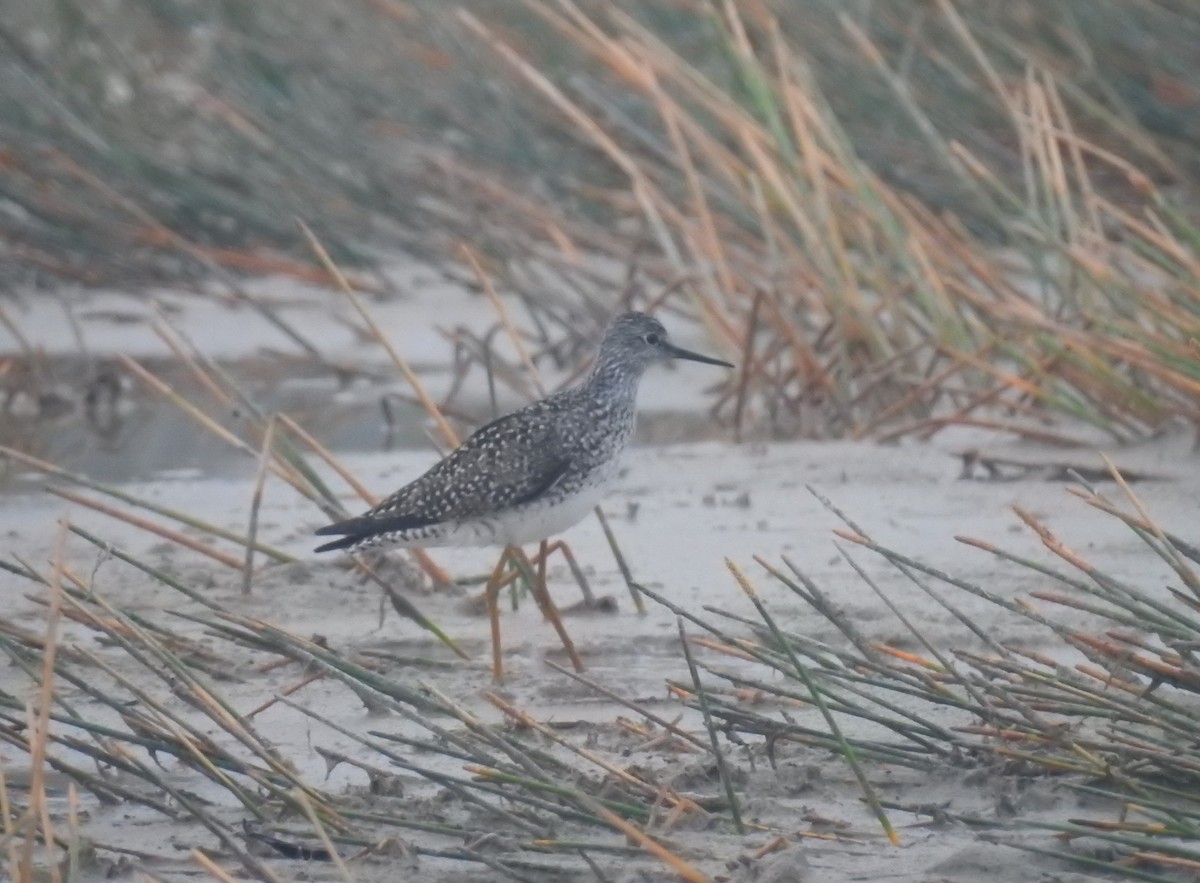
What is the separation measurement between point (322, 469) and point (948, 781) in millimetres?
3287

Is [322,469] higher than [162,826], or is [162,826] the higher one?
[322,469]

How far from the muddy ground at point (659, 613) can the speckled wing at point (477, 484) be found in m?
0.29

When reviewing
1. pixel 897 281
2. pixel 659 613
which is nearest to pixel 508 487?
pixel 659 613

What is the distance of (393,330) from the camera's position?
815 centimetres

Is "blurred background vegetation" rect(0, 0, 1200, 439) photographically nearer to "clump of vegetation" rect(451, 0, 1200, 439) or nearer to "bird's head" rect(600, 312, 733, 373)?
"clump of vegetation" rect(451, 0, 1200, 439)

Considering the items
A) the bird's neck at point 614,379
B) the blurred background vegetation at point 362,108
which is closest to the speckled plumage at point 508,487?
the bird's neck at point 614,379

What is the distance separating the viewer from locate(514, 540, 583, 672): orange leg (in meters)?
4.31

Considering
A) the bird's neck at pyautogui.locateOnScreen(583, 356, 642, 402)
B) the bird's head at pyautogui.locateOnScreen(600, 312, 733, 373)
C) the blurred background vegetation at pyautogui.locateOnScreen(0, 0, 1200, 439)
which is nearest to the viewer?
the bird's neck at pyautogui.locateOnScreen(583, 356, 642, 402)

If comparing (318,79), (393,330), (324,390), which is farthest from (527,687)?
(318,79)

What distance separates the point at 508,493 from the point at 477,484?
0.07 meters

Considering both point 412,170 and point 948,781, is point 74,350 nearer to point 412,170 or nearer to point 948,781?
point 412,170

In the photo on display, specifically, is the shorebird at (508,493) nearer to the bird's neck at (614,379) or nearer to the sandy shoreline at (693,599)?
the bird's neck at (614,379)

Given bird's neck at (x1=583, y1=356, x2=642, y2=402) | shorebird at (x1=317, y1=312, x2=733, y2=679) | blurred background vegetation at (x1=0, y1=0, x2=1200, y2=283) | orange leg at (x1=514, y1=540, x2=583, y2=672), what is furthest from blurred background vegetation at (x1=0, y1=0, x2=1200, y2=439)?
orange leg at (x1=514, y1=540, x2=583, y2=672)

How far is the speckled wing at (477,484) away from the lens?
4453mm
